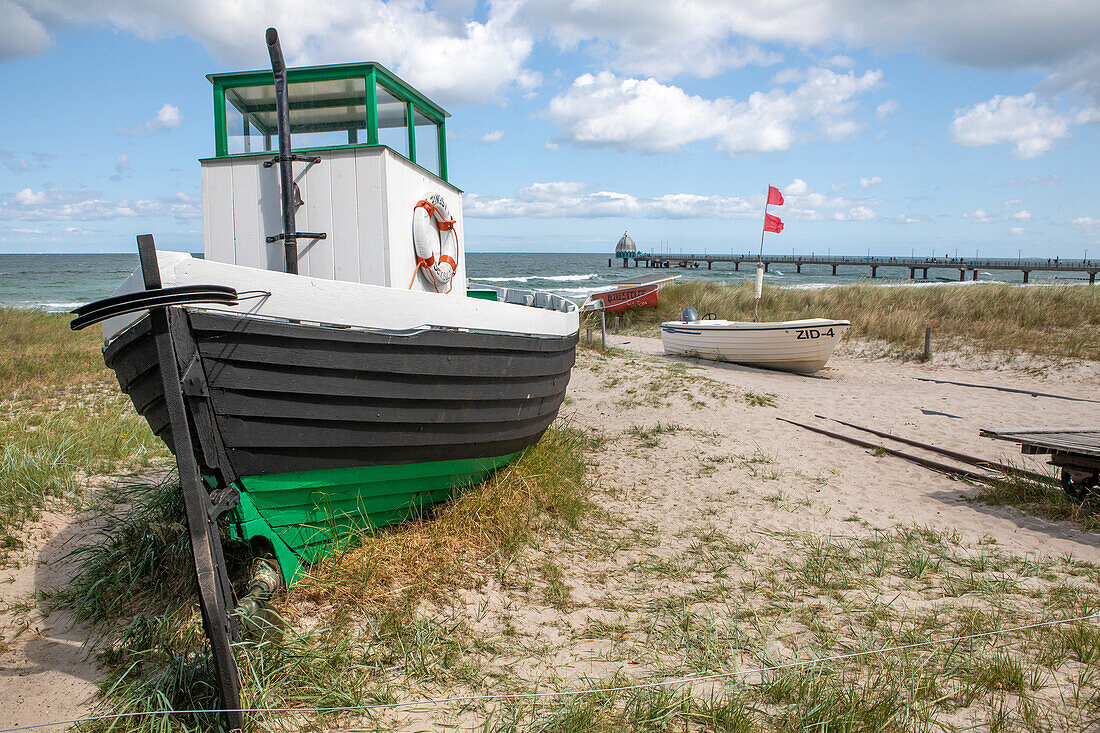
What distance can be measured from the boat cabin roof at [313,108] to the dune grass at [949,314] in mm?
14178

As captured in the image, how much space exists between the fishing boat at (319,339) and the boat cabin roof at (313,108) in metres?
0.01

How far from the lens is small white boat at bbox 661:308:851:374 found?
1330 cm

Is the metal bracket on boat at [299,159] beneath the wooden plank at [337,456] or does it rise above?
above

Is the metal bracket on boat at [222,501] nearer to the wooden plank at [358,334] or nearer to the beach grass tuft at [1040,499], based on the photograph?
the wooden plank at [358,334]

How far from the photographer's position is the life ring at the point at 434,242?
195 inches

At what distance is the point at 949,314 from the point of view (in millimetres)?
17031

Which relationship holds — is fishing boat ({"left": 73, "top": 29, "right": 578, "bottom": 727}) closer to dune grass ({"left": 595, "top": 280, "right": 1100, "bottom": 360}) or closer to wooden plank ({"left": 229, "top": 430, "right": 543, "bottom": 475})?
wooden plank ({"left": 229, "top": 430, "right": 543, "bottom": 475})

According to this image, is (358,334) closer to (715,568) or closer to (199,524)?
(199,524)

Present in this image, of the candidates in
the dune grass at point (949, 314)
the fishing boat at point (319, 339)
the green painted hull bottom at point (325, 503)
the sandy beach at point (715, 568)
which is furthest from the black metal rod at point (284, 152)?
the dune grass at point (949, 314)

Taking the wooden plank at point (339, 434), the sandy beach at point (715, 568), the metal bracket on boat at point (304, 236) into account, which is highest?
the metal bracket on boat at point (304, 236)

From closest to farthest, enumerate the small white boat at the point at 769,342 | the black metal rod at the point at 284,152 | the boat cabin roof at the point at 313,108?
1. the black metal rod at the point at 284,152
2. the boat cabin roof at the point at 313,108
3. the small white boat at the point at 769,342

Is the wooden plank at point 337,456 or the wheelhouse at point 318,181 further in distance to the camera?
the wheelhouse at point 318,181

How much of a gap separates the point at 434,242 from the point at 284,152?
1264mm

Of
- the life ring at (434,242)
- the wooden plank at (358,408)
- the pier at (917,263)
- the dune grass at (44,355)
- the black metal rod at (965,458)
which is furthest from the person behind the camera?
the pier at (917,263)
